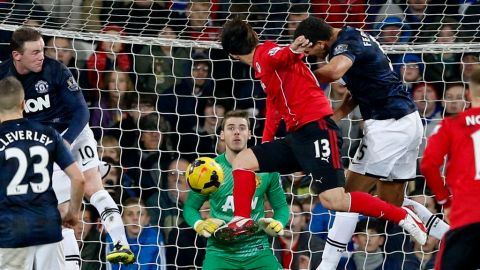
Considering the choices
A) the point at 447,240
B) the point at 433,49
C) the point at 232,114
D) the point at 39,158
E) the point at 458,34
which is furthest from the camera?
the point at 458,34

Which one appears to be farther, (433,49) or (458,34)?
(458,34)

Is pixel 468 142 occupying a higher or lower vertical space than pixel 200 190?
higher

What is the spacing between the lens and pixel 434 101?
10562 millimetres

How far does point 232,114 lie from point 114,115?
2.34 m

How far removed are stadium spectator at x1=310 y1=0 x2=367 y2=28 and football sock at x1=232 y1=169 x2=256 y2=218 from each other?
2.88 m

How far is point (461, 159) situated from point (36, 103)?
325 cm

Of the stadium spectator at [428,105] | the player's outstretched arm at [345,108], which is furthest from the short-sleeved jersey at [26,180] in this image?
the stadium spectator at [428,105]

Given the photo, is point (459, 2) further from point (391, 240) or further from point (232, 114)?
point (232, 114)

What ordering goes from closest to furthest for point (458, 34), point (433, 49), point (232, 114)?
point (232, 114), point (433, 49), point (458, 34)

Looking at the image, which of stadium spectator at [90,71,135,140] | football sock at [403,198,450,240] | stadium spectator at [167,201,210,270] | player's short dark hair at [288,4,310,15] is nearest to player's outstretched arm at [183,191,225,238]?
stadium spectator at [167,201,210,270]

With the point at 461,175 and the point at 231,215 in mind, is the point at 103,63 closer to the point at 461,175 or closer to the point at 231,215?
the point at 231,215

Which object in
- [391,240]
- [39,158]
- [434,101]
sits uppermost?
[39,158]

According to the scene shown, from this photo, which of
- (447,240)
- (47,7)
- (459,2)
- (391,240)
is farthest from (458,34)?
(447,240)

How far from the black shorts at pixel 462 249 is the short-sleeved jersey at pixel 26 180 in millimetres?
2314
